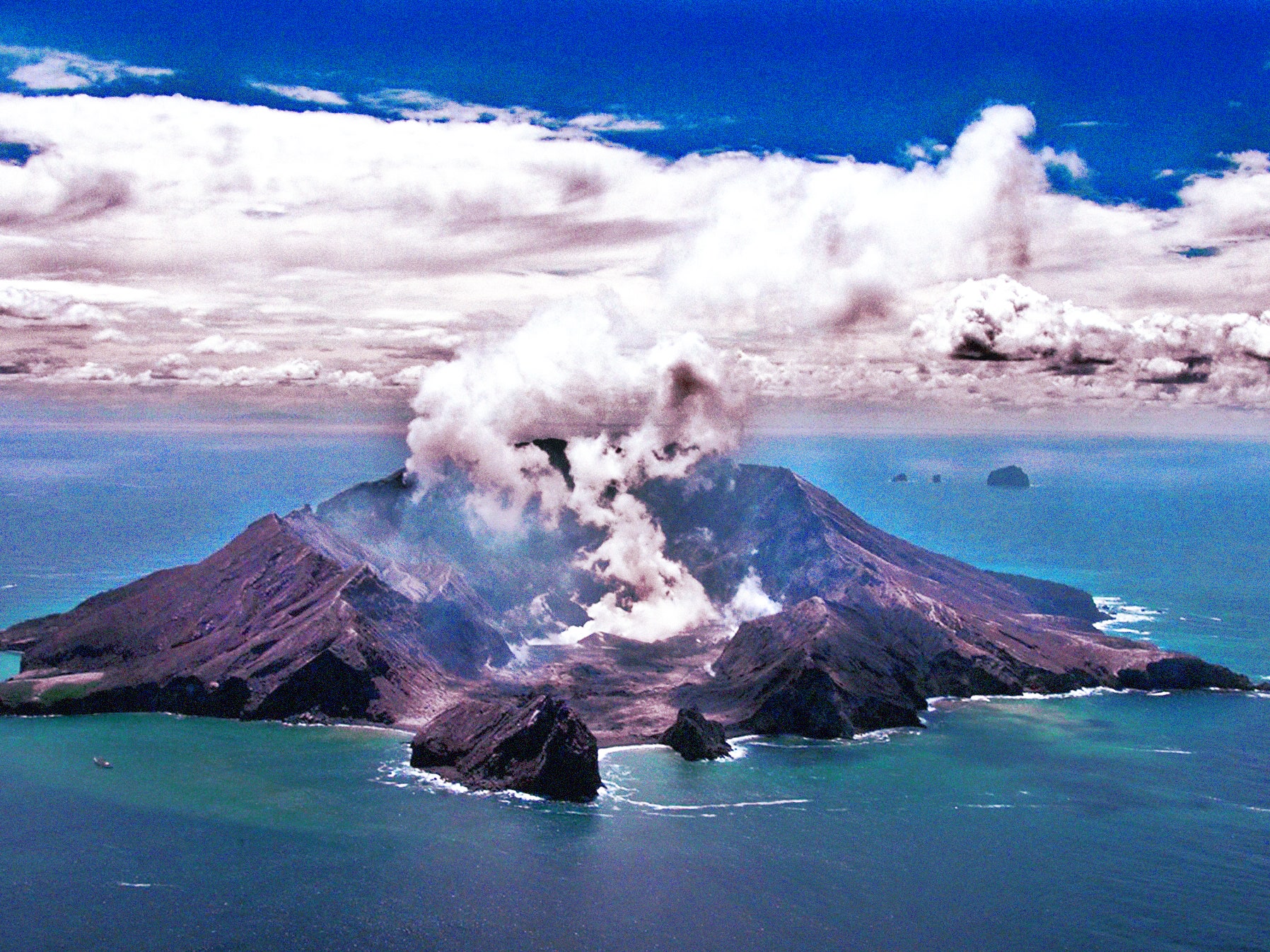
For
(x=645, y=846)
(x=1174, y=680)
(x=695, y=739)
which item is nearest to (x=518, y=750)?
(x=695, y=739)

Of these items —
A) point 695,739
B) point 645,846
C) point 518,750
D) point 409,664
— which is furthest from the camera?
point 409,664

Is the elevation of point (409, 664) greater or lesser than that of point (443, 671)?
greater

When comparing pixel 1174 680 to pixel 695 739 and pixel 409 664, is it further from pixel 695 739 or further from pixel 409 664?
pixel 409 664

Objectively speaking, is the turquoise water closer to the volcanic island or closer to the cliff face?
the volcanic island

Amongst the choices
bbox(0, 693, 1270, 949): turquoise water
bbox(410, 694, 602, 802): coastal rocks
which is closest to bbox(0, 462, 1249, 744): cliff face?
bbox(0, 693, 1270, 949): turquoise water

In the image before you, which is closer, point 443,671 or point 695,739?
point 695,739

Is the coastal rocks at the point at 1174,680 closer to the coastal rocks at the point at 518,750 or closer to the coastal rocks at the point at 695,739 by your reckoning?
the coastal rocks at the point at 695,739

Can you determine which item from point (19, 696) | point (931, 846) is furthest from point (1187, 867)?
point (19, 696)
